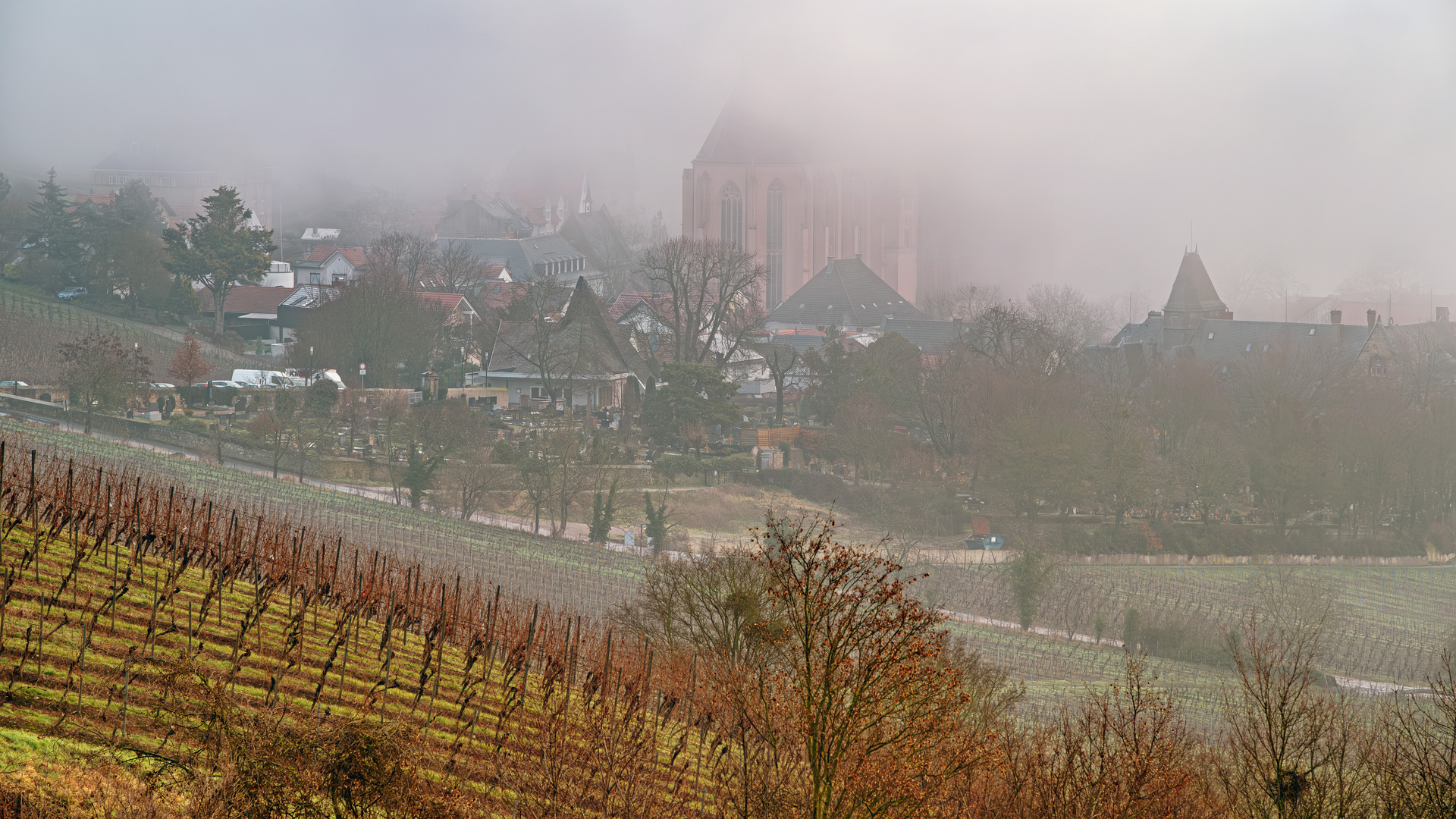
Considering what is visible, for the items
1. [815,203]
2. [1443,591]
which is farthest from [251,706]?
[815,203]

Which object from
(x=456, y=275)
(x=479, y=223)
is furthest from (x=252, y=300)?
(x=479, y=223)

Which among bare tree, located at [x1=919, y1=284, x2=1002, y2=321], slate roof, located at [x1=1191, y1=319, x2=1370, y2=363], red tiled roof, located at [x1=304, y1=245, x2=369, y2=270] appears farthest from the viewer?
bare tree, located at [x1=919, y1=284, x2=1002, y2=321]

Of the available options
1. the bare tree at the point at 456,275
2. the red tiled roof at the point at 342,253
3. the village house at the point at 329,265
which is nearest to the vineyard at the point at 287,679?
the bare tree at the point at 456,275

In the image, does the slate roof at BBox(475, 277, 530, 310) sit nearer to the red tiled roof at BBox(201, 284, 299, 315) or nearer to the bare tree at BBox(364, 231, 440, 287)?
the bare tree at BBox(364, 231, 440, 287)

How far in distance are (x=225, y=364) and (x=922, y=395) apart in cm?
3326

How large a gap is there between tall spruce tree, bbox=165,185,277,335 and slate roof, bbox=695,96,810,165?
6411cm

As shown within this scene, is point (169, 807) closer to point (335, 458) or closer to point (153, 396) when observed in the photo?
point (335, 458)

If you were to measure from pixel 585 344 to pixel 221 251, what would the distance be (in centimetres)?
2206

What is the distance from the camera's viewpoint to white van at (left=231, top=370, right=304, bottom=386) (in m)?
53.5

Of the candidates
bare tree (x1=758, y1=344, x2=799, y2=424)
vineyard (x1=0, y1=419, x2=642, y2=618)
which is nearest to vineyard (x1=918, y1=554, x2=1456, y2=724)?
vineyard (x1=0, y1=419, x2=642, y2=618)

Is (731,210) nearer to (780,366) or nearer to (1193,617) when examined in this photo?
(780,366)

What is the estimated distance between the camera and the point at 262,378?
179 feet

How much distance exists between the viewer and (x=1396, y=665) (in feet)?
126

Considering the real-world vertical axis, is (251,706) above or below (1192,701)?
above
